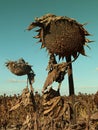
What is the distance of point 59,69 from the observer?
378cm

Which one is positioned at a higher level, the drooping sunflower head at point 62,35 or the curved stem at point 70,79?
the drooping sunflower head at point 62,35

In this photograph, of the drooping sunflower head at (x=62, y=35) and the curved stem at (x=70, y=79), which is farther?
the drooping sunflower head at (x=62, y=35)

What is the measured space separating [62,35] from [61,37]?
0.07ft

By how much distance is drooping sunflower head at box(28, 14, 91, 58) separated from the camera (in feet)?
12.2

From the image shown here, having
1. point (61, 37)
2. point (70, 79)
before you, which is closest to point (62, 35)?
point (61, 37)

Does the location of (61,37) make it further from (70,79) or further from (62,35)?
(70,79)

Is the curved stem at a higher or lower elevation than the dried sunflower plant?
lower

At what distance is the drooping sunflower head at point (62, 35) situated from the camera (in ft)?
12.2

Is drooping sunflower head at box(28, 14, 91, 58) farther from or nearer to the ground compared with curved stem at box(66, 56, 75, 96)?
farther from the ground

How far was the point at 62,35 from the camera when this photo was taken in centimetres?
375

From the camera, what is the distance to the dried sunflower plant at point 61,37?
3.72m

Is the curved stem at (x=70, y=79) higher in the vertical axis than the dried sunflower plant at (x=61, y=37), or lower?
lower

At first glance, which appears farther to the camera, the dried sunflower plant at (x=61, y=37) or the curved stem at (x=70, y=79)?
the dried sunflower plant at (x=61, y=37)

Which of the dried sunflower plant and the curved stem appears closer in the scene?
the curved stem
